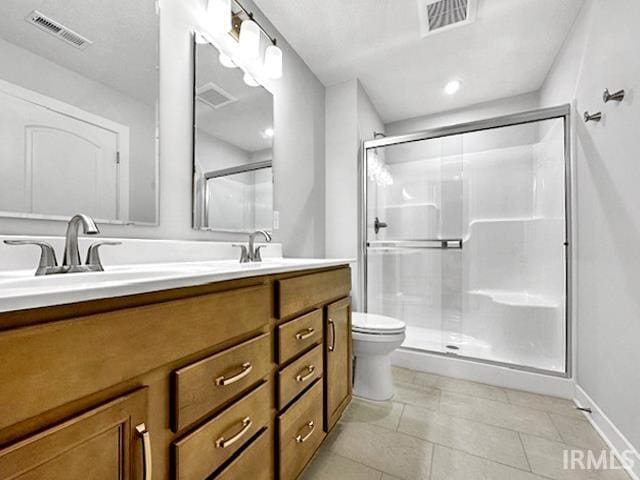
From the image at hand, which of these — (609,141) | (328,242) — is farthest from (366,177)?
(609,141)

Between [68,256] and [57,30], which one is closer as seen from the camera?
[68,256]

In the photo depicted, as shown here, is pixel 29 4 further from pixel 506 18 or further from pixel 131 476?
pixel 506 18

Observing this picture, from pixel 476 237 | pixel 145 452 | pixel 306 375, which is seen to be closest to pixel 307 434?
pixel 306 375

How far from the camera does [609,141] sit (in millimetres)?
1390

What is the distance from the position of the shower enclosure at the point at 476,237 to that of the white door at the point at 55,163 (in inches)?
74.3

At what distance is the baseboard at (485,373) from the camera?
1804 millimetres

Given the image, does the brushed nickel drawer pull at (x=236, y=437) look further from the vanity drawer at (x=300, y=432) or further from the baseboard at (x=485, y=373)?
the baseboard at (x=485, y=373)

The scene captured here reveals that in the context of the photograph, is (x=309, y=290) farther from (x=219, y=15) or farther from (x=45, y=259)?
(x=219, y=15)

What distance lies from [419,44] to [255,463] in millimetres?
2539

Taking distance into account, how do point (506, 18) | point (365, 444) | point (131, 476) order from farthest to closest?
1. point (506, 18)
2. point (365, 444)
3. point (131, 476)

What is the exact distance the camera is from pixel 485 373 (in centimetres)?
198

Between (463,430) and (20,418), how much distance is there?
67.5 inches

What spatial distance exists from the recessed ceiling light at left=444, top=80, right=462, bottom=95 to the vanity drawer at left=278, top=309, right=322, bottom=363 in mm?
2445

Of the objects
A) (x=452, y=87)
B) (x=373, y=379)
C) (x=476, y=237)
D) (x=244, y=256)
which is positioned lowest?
(x=373, y=379)
